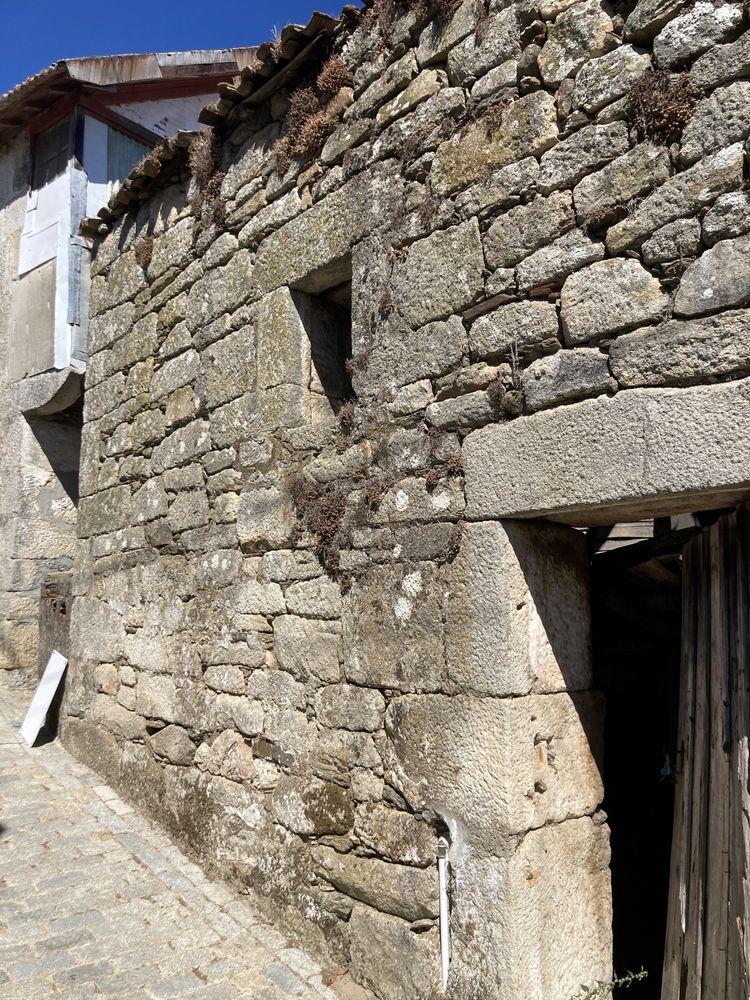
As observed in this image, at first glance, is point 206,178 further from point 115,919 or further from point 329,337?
point 115,919

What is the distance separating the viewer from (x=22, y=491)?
716cm

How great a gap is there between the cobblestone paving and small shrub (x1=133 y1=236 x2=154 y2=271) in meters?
3.24

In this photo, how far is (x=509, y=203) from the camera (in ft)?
9.16

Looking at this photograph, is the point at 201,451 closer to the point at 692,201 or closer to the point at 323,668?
the point at 323,668

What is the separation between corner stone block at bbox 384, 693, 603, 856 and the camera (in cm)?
259

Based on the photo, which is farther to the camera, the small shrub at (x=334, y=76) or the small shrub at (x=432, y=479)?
the small shrub at (x=334, y=76)

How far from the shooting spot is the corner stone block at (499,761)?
2592 millimetres

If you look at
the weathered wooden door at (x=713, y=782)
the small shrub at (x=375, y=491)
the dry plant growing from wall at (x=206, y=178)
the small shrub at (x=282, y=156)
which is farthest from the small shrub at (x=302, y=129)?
the weathered wooden door at (x=713, y=782)

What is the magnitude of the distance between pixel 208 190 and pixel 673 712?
12.1 feet

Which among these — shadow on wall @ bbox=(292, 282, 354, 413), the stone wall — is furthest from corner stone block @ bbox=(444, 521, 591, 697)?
the stone wall

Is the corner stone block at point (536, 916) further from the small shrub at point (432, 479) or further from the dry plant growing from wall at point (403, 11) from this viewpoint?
the dry plant growing from wall at point (403, 11)

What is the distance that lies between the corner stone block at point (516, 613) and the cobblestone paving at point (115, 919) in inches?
56.9

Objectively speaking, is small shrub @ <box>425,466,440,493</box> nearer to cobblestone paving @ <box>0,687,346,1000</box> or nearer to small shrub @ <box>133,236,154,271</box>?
cobblestone paving @ <box>0,687,346,1000</box>

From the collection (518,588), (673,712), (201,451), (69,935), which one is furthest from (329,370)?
(69,935)
